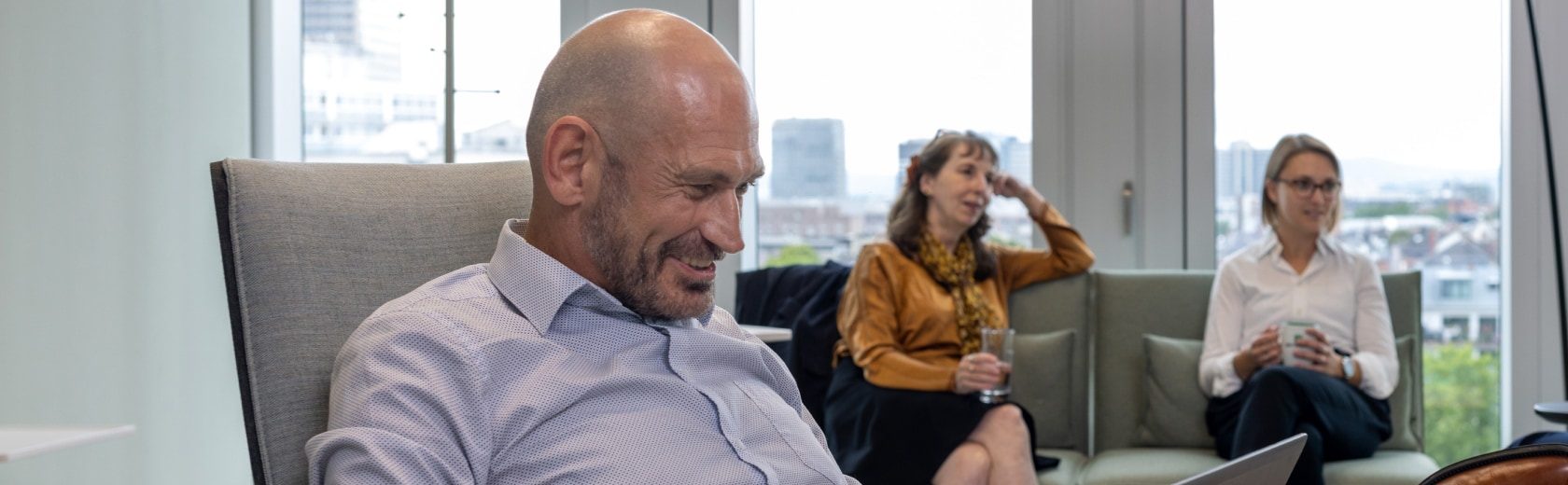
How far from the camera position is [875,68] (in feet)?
14.3

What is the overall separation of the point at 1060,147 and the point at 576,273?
2.99 meters

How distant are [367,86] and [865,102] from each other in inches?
68.1

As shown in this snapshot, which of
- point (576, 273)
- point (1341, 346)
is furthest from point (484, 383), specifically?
point (1341, 346)

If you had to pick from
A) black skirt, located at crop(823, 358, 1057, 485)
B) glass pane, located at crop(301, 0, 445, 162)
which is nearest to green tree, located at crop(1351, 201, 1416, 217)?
black skirt, located at crop(823, 358, 1057, 485)

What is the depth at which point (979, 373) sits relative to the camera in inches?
119

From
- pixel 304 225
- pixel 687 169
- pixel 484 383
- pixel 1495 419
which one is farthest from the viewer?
pixel 1495 419

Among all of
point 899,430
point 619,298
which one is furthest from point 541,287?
point 899,430

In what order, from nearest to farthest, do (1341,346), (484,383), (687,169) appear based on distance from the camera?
(484,383) < (687,169) < (1341,346)

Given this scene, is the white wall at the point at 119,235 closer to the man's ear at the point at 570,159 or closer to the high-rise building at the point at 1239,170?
the man's ear at the point at 570,159

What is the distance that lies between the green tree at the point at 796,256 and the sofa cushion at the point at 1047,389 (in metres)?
1.02

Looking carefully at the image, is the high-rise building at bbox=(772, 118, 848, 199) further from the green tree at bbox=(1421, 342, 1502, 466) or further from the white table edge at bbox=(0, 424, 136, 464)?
the white table edge at bbox=(0, 424, 136, 464)

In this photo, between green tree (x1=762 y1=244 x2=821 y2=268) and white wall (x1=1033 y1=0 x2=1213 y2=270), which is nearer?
white wall (x1=1033 y1=0 x2=1213 y2=270)

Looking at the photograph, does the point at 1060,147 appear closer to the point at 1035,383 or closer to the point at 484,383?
the point at 1035,383

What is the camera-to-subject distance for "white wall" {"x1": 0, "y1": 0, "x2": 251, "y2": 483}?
9.98 feet
